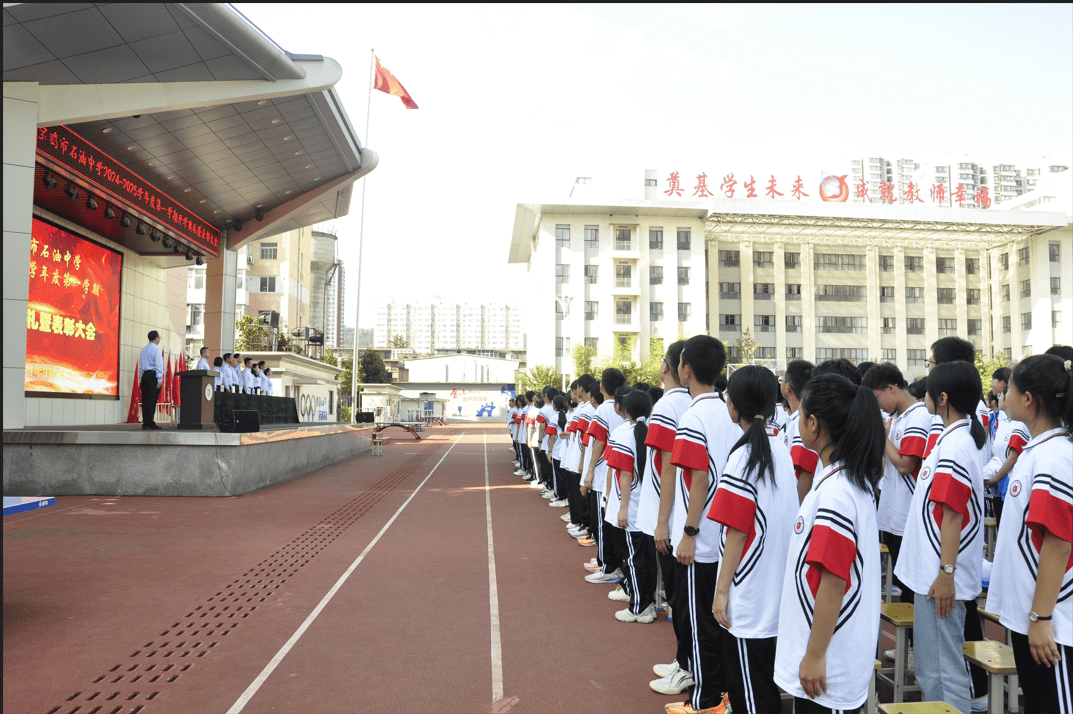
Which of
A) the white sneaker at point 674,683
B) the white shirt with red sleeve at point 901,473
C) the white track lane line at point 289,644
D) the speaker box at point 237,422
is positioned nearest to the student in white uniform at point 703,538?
the white sneaker at point 674,683

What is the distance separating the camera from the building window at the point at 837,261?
50.9m

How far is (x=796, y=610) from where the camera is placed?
262cm

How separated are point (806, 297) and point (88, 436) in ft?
156

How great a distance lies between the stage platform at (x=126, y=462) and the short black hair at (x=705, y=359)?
10758mm

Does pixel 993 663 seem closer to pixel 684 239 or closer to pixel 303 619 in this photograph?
pixel 303 619

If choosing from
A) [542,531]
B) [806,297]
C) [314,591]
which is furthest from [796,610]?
[806,297]

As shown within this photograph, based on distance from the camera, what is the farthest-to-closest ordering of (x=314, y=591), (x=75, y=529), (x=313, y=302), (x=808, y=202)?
(x=313, y=302) → (x=808, y=202) → (x=75, y=529) → (x=314, y=591)

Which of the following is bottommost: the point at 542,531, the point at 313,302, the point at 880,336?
the point at 542,531

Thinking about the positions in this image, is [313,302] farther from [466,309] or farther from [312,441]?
[466,309]

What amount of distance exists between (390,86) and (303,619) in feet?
74.9

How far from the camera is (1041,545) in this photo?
267cm

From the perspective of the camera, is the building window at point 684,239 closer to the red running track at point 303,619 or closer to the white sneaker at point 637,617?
the red running track at point 303,619

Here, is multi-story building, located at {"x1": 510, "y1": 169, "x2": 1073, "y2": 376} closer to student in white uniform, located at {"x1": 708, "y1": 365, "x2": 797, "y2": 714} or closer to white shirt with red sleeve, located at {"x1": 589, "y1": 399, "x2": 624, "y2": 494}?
white shirt with red sleeve, located at {"x1": 589, "y1": 399, "x2": 624, "y2": 494}

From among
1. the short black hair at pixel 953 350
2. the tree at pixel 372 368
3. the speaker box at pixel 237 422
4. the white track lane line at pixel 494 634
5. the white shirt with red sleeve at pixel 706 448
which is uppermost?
the tree at pixel 372 368
